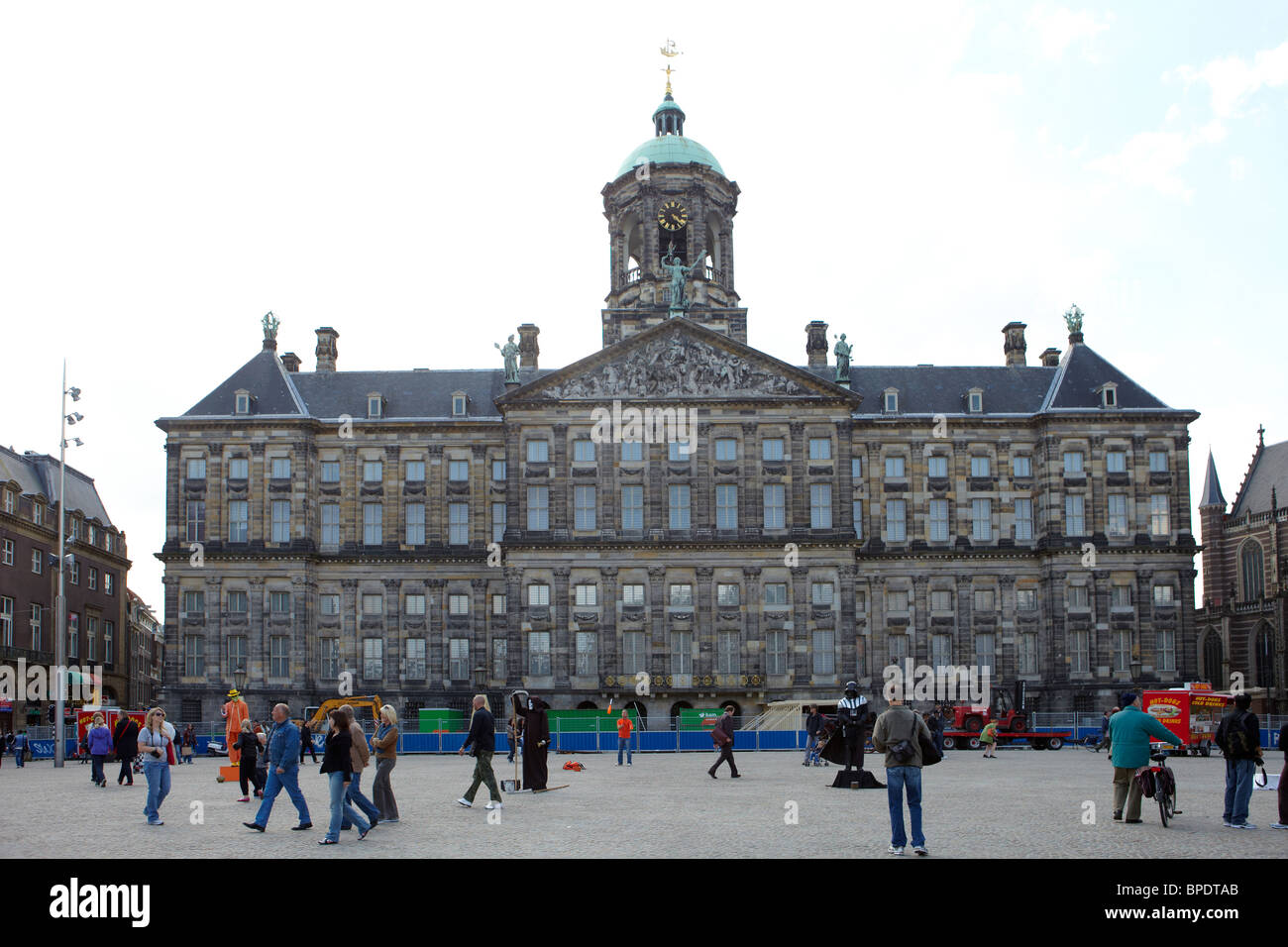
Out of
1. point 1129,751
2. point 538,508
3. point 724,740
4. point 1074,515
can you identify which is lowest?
point 724,740

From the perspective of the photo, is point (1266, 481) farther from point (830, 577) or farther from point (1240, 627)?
point (830, 577)

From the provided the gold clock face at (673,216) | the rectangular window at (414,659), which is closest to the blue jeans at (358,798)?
the rectangular window at (414,659)

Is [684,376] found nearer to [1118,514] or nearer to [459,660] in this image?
[459,660]

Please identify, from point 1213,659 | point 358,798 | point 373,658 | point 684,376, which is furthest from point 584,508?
point 1213,659

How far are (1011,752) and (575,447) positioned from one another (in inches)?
970

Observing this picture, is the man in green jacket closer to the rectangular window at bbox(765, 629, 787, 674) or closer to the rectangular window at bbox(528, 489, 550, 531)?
the rectangular window at bbox(765, 629, 787, 674)

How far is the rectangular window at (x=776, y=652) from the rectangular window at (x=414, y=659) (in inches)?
657

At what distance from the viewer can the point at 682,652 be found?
62781mm

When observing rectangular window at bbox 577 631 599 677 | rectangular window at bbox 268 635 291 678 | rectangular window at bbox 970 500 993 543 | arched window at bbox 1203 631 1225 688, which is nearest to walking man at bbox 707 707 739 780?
rectangular window at bbox 577 631 599 677

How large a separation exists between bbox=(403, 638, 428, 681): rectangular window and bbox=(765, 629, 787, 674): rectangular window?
16.7 meters

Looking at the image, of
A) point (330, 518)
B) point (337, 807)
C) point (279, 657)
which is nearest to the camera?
point (337, 807)

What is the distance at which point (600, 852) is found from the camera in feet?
55.2

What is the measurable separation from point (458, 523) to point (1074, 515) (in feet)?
99.0
